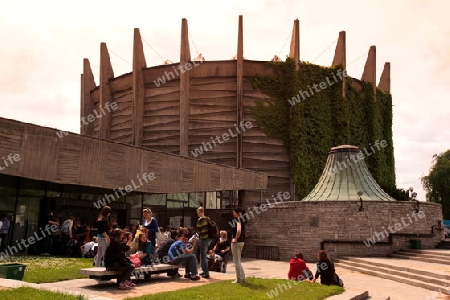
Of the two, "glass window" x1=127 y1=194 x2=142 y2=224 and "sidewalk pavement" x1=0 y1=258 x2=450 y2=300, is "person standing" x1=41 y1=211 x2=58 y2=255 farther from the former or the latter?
"sidewalk pavement" x1=0 y1=258 x2=450 y2=300

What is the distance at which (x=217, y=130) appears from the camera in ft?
104

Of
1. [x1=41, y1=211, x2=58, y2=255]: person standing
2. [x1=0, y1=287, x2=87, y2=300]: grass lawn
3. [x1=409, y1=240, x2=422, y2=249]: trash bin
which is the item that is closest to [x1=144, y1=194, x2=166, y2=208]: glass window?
[x1=41, y1=211, x2=58, y2=255]: person standing

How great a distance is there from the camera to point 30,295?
6234 millimetres

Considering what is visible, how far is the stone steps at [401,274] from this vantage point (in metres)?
12.1

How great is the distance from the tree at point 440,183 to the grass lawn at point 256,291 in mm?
42124

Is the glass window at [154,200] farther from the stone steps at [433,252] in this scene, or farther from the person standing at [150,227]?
the stone steps at [433,252]

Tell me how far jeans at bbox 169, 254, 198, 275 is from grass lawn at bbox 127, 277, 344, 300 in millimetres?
882

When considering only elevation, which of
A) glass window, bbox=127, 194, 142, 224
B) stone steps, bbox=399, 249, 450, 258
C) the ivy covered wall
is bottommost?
stone steps, bbox=399, 249, 450, 258

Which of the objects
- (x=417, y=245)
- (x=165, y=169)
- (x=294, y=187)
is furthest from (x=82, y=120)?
(x=417, y=245)

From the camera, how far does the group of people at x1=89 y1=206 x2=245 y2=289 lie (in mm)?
8273

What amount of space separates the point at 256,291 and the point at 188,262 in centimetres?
221

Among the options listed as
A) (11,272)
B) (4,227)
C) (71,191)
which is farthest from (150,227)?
(71,191)

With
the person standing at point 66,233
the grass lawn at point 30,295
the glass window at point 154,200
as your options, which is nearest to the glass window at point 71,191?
the person standing at point 66,233

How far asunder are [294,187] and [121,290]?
80.3 feet
